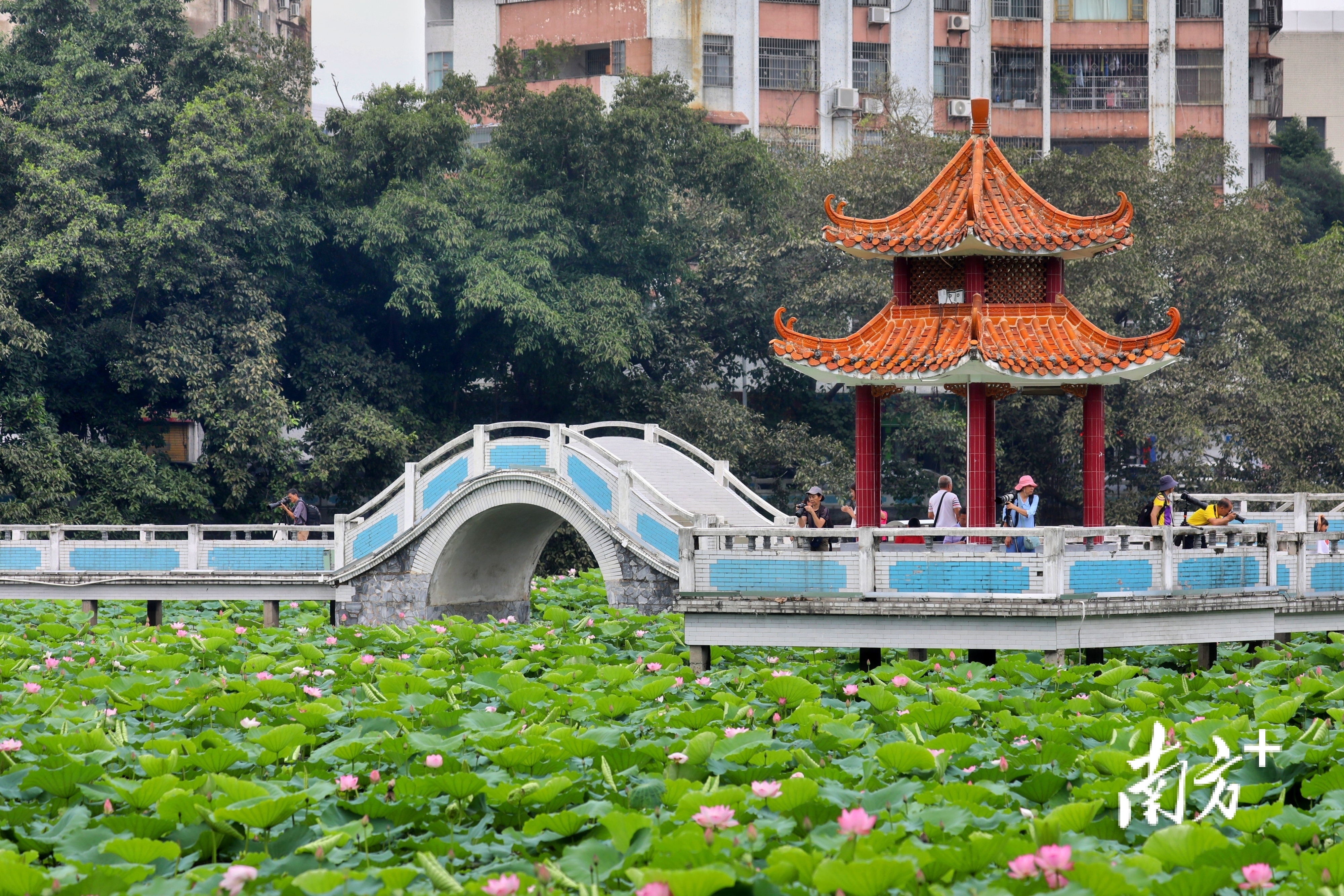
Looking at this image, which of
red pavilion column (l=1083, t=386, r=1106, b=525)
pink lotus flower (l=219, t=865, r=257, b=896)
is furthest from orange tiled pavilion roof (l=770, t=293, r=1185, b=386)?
pink lotus flower (l=219, t=865, r=257, b=896)

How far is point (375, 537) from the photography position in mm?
19984

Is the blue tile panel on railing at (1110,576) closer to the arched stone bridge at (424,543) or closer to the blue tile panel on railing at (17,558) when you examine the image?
the arched stone bridge at (424,543)

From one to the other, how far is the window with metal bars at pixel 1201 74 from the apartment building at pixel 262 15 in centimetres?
2274

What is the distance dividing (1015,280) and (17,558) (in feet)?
45.0

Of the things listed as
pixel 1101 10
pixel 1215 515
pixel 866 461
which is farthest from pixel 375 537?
pixel 1101 10

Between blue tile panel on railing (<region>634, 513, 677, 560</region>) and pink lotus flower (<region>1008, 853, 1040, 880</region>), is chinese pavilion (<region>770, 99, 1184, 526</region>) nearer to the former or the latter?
blue tile panel on railing (<region>634, 513, 677, 560</region>)

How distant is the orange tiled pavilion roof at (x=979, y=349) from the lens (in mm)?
13453

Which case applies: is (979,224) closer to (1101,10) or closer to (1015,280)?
(1015,280)

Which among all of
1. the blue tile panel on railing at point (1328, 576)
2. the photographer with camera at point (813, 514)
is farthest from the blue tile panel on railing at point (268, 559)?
the blue tile panel on railing at point (1328, 576)

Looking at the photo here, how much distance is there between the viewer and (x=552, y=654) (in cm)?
1359

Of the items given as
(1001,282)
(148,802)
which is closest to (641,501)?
(1001,282)

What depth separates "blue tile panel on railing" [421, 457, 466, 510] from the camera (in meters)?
19.2

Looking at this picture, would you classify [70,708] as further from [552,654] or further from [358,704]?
[552,654]

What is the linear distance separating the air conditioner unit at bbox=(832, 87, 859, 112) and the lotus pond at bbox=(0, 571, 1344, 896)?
27.6 meters
